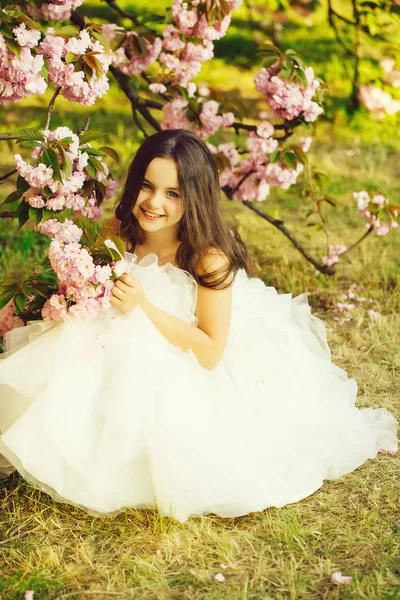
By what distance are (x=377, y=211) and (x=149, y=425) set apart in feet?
6.32

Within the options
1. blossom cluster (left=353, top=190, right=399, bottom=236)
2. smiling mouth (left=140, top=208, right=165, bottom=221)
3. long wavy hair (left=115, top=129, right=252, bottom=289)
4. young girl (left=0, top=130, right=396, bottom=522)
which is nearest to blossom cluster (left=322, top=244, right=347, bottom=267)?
blossom cluster (left=353, top=190, right=399, bottom=236)

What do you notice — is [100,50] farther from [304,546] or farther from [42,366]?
[304,546]

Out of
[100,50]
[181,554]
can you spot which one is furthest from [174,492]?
[100,50]

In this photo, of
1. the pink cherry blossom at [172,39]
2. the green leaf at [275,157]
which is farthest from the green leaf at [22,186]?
the green leaf at [275,157]

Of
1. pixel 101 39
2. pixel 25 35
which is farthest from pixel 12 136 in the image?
pixel 101 39

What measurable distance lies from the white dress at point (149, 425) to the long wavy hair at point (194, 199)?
0.09 metres

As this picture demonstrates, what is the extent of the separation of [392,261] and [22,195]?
2387 millimetres

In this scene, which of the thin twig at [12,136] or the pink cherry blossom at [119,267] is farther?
the thin twig at [12,136]

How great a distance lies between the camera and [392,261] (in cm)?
411

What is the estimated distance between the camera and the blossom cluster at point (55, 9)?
248 cm

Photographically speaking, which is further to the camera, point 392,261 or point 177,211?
point 392,261

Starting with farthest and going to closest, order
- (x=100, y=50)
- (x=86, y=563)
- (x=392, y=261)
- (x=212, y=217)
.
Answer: (x=392, y=261)
(x=212, y=217)
(x=100, y=50)
(x=86, y=563)

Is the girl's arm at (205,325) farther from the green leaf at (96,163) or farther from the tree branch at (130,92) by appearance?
the tree branch at (130,92)

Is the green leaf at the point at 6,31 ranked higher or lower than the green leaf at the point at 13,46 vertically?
higher
